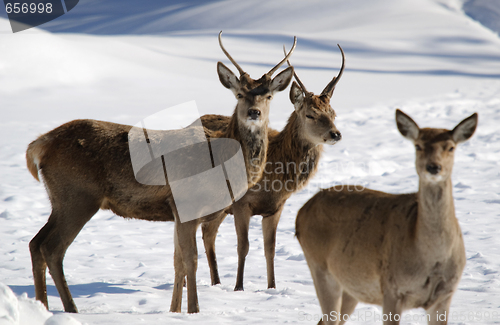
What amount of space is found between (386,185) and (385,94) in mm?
14849

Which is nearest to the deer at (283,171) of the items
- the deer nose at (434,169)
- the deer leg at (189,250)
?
the deer leg at (189,250)

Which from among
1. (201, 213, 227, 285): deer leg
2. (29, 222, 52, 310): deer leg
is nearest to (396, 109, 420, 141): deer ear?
(201, 213, 227, 285): deer leg

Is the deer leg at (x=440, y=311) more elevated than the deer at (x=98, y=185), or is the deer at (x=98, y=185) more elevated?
the deer at (x=98, y=185)

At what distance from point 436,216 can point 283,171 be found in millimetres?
3587

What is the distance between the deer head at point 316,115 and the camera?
675 cm

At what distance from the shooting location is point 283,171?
6.97 meters

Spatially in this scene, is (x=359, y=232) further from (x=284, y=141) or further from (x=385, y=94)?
(x=385, y=94)

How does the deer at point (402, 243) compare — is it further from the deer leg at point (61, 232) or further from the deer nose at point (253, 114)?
the deer leg at point (61, 232)

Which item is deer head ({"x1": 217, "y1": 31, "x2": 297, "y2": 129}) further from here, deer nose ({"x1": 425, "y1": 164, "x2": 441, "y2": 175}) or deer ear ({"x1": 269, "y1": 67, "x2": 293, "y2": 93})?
deer nose ({"x1": 425, "y1": 164, "x2": 441, "y2": 175})

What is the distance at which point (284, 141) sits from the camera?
7254mm

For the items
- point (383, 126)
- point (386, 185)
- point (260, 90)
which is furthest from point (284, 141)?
point (383, 126)

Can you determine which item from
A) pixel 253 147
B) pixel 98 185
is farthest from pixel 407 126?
pixel 98 185

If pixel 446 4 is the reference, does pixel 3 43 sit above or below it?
above

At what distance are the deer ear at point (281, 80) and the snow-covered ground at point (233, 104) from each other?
2.41 metres
